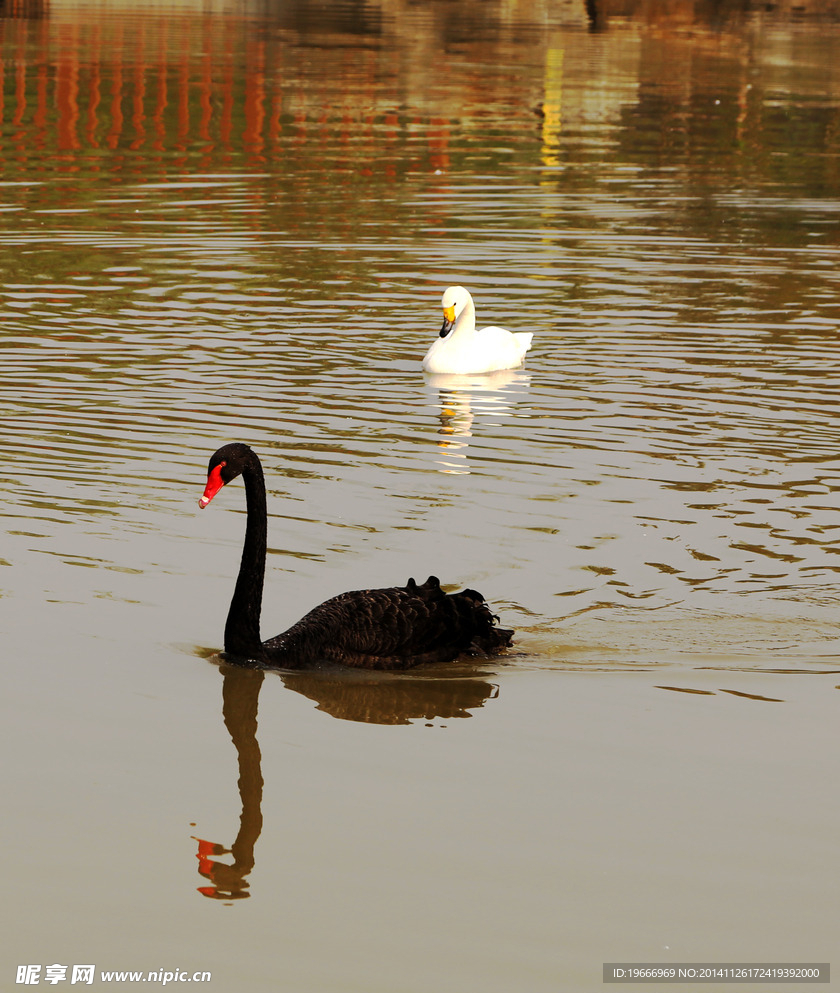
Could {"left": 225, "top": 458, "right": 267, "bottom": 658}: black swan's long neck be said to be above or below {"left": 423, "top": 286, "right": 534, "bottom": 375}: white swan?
below

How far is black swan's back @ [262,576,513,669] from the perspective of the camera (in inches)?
297

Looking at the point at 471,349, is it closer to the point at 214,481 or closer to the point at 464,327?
the point at 464,327

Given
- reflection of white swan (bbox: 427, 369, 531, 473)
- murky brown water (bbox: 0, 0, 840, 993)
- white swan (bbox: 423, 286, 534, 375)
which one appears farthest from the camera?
white swan (bbox: 423, 286, 534, 375)

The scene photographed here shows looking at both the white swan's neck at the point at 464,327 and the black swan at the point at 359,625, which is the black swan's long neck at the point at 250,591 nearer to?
the black swan at the point at 359,625

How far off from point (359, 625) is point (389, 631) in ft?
0.46

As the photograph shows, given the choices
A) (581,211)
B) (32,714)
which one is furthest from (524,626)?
(581,211)

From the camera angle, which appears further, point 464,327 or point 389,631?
point 464,327

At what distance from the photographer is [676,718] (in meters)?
7.06

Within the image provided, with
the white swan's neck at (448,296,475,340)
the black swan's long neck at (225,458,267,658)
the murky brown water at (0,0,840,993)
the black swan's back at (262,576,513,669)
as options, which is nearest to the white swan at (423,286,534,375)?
the white swan's neck at (448,296,475,340)

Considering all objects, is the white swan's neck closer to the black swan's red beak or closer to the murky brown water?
the murky brown water

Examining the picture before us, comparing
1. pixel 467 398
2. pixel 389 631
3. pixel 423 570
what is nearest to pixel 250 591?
pixel 389 631

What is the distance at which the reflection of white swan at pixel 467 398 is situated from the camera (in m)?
12.1

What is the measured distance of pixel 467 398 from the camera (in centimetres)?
1358

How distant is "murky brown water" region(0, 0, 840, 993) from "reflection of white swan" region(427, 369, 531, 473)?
0.06 meters
